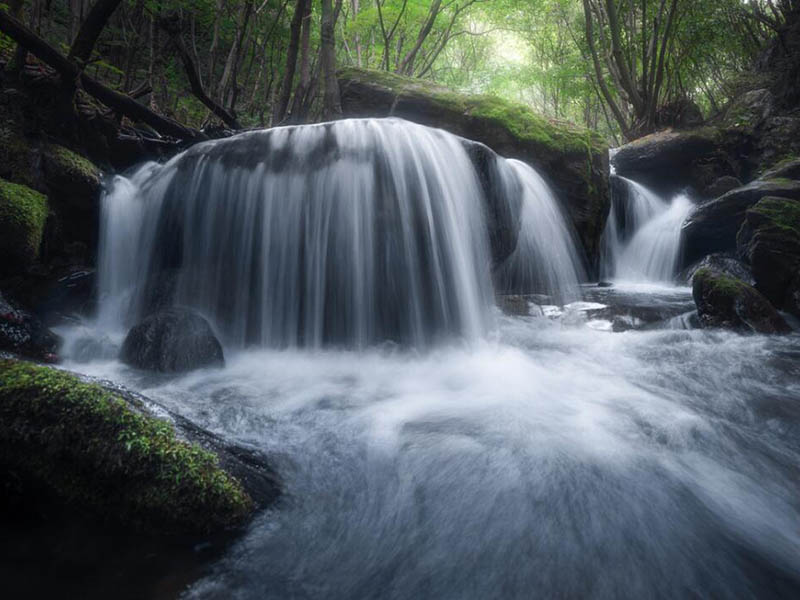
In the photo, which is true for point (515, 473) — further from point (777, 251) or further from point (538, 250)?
point (538, 250)

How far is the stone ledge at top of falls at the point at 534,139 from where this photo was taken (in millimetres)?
8781

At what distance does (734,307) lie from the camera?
5.57 m

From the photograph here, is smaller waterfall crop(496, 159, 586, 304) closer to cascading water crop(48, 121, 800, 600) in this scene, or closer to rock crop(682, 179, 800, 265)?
cascading water crop(48, 121, 800, 600)

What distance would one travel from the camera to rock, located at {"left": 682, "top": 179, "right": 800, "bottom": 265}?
A: 816 cm

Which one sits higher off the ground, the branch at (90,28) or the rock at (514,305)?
the branch at (90,28)

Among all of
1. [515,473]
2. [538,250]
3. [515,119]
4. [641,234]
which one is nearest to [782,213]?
[538,250]

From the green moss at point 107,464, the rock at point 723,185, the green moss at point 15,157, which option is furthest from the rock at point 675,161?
the green moss at point 107,464

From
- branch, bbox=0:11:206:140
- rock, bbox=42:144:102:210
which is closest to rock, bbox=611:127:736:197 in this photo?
branch, bbox=0:11:206:140

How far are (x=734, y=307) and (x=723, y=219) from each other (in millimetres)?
4211

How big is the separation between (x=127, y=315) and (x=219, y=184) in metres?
2.17

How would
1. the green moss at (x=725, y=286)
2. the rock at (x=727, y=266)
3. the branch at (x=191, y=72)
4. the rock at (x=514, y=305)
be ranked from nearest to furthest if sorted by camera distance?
1. the green moss at (x=725, y=286)
2. the rock at (x=514, y=305)
3. the rock at (x=727, y=266)
4. the branch at (x=191, y=72)

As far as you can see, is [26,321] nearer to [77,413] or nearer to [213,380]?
[213,380]

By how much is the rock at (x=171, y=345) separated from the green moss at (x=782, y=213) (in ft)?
24.9

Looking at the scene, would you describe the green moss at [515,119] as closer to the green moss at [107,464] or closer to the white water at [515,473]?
the white water at [515,473]
